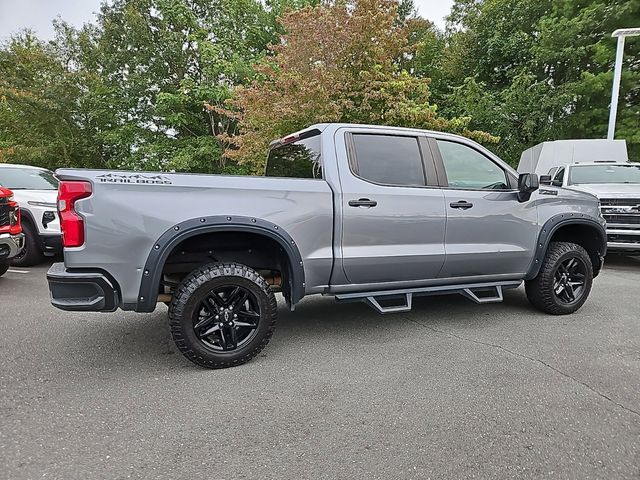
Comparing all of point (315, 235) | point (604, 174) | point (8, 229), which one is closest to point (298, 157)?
point (315, 235)

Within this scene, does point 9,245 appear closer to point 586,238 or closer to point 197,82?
point 586,238

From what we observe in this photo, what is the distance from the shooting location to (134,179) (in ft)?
9.43

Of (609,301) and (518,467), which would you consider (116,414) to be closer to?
(518,467)

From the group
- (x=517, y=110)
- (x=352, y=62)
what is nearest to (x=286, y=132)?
(x=352, y=62)

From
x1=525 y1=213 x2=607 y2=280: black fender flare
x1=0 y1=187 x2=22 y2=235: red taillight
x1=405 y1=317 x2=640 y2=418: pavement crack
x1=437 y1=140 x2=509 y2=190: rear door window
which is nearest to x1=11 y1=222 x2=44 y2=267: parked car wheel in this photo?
x1=0 y1=187 x2=22 y2=235: red taillight

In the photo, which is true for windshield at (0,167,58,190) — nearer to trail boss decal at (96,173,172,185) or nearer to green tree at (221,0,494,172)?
green tree at (221,0,494,172)

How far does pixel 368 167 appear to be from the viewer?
3.66 meters

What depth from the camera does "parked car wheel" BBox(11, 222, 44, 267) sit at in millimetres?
6844

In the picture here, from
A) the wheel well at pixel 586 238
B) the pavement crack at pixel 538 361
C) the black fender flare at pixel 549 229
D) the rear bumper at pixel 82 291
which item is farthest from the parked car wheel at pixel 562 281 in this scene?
the rear bumper at pixel 82 291

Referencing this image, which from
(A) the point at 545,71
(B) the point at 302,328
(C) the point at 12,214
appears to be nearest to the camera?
(B) the point at 302,328

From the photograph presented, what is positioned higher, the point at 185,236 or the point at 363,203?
the point at 363,203

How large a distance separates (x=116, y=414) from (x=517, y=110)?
16089 millimetres

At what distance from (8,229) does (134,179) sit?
382 centimetres

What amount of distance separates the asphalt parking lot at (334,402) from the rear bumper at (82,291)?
579 mm
